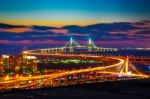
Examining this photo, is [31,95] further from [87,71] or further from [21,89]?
[87,71]

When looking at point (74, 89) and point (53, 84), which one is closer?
point (74, 89)

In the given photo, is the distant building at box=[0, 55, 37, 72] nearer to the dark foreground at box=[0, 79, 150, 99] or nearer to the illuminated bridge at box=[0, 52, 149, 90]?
the illuminated bridge at box=[0, 52, 149, 90]

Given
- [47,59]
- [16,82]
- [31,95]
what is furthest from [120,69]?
[31,95]

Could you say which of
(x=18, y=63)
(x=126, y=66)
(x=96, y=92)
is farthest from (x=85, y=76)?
(x=96, y=92)

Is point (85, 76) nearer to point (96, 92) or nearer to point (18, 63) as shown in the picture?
point (18, 63)

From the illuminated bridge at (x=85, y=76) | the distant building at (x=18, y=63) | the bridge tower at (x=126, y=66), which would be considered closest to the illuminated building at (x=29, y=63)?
the distant building at (x=18, y=63)

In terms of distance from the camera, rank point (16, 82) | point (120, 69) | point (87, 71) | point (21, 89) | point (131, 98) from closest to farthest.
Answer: point (131, 98) < point (21, 89) < point (16, 82) < point (87, 71) < point (120, 69)
